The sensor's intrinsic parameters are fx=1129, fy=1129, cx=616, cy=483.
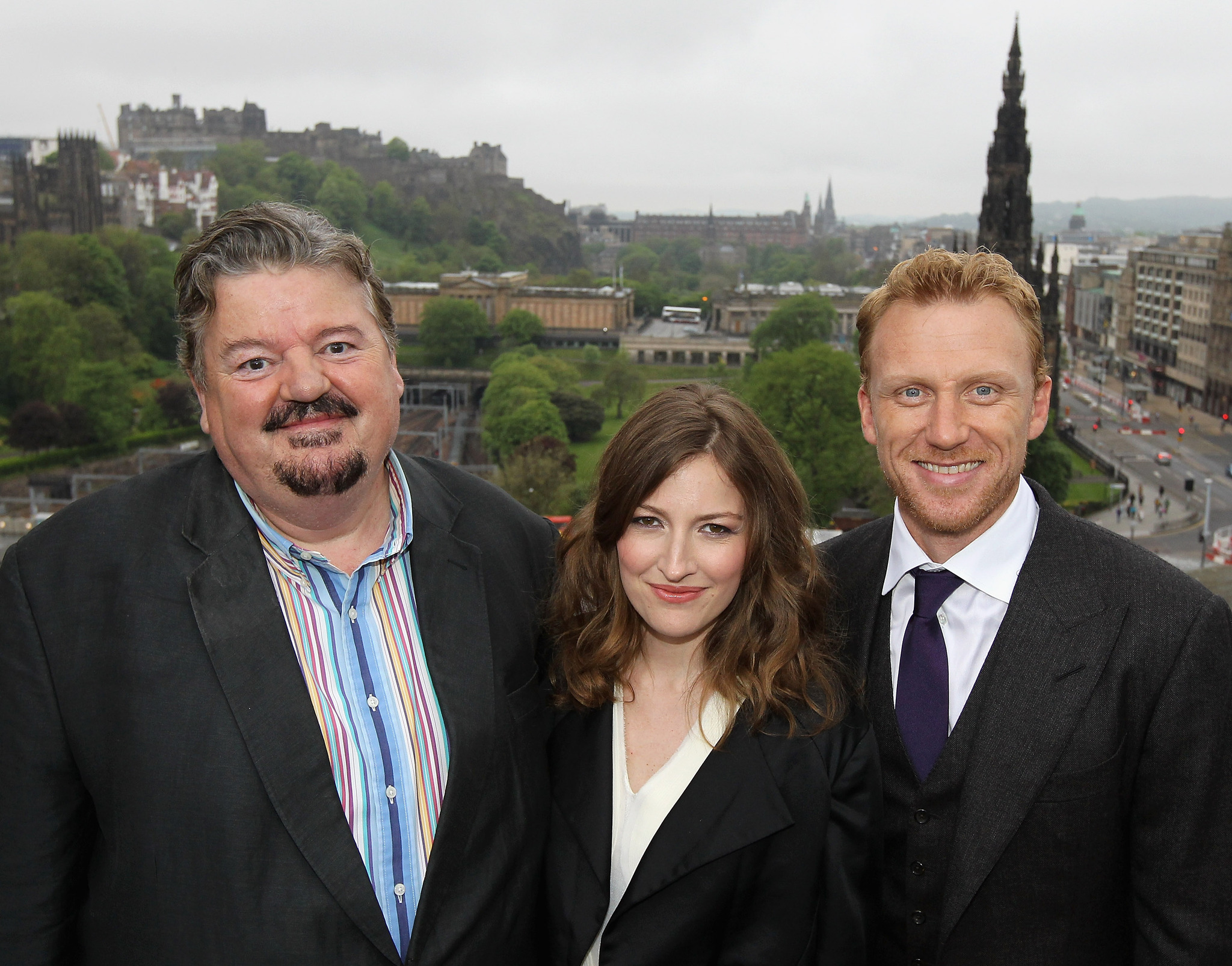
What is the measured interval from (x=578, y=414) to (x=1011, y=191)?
55.8 ft

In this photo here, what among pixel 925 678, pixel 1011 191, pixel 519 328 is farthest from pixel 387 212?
pixel 925 678

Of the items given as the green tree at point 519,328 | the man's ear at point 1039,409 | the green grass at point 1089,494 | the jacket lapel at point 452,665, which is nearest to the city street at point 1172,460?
the green grass at point 1089,494

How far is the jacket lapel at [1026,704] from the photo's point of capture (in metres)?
2.61

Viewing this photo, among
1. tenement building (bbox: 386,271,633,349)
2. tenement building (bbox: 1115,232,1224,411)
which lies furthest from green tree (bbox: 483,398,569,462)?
tenement building (bbox: 1115,232,1224,411)

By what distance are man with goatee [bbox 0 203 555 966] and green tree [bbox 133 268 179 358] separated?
55.3 meters

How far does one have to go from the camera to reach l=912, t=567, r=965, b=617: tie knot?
2.86 m

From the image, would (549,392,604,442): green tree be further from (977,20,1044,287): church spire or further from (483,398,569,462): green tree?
(977,20,1044,287): church spire

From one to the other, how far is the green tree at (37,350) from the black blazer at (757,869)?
1675 inches

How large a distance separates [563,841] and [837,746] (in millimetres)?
703

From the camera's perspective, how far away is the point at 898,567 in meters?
2.93

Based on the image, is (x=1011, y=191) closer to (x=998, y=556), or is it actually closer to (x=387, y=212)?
(x=998, y=556)

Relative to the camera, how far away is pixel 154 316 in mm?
54531

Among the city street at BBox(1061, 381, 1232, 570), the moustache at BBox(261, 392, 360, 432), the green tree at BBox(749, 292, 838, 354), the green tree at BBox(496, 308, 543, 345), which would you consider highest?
the moustache at BBox(261, 392, 360, 432)

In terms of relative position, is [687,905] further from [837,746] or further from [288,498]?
[288,498]
